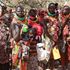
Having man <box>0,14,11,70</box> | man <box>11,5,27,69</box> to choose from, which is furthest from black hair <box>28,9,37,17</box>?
man <box>0,14,11,70</box>

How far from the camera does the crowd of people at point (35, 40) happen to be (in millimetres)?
9250

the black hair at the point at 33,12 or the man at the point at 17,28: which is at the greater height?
the black hair at the point at 33,12

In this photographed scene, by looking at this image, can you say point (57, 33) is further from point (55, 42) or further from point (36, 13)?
point (36, 13)

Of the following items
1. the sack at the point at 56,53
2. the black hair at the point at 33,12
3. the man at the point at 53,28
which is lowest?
the sack at the point at 56,53

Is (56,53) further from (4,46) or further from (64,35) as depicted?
(4,46)

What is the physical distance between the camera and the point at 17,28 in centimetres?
931

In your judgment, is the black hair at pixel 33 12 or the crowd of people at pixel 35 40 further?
the black hair at pixel 33 12

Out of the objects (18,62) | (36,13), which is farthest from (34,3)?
(18,62)

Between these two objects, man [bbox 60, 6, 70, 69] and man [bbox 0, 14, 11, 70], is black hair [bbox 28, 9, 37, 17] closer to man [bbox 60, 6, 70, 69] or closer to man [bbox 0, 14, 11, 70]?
man [bbox 60, 6, 70, 69]

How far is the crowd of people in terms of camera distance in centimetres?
925

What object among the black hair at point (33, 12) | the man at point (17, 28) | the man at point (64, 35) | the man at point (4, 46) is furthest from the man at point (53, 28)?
the man at point (4, 46)

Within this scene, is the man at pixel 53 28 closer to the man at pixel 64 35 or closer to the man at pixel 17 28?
the man at pixel 64 35

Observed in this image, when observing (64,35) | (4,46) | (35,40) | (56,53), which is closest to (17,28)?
(4,46)

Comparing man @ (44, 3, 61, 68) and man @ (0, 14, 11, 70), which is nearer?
man @ (0, 14, 11, 70)
